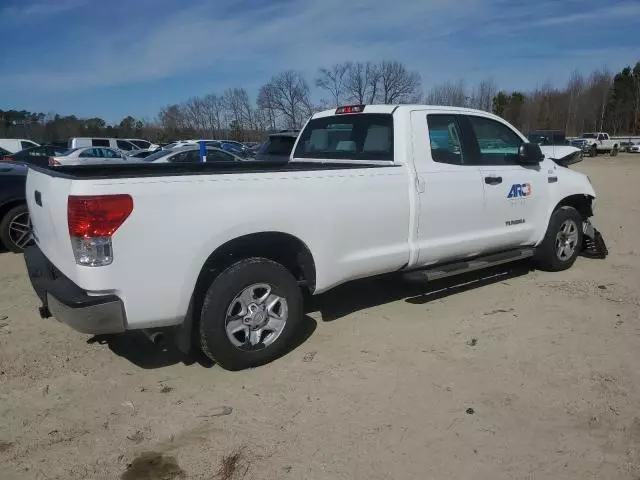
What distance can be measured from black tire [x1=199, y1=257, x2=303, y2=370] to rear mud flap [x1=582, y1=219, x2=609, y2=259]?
4570 millimetres

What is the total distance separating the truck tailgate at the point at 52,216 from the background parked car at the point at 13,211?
12.6 feet

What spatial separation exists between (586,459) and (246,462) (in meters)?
1.82

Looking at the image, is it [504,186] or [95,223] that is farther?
[504,186]

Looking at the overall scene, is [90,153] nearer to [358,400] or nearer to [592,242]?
[592,242]

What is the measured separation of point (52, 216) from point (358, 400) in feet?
7.52

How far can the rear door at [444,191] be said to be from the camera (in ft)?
15.0

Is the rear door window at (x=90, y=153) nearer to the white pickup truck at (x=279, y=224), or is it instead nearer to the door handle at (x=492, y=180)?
the white pickup truck at (x=279, y=224)

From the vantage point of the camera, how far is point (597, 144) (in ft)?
154

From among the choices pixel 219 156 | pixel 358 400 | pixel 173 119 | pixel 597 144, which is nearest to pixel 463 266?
pixel 358 400

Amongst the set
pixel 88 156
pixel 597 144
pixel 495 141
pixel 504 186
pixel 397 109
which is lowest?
pixel 597 144

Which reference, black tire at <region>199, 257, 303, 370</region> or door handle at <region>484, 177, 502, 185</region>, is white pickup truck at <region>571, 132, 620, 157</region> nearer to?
door handle at <region>484, 177, 502, 185</region>

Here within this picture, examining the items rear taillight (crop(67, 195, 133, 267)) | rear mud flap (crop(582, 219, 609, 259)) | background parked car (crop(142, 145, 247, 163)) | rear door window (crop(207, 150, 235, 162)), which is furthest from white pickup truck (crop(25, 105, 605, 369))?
rear door window (crop(207, 150, 235, 162))

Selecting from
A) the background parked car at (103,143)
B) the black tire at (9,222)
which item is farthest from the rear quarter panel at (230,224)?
the background parked car at (103,143)

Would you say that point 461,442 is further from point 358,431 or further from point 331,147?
point 331,147
